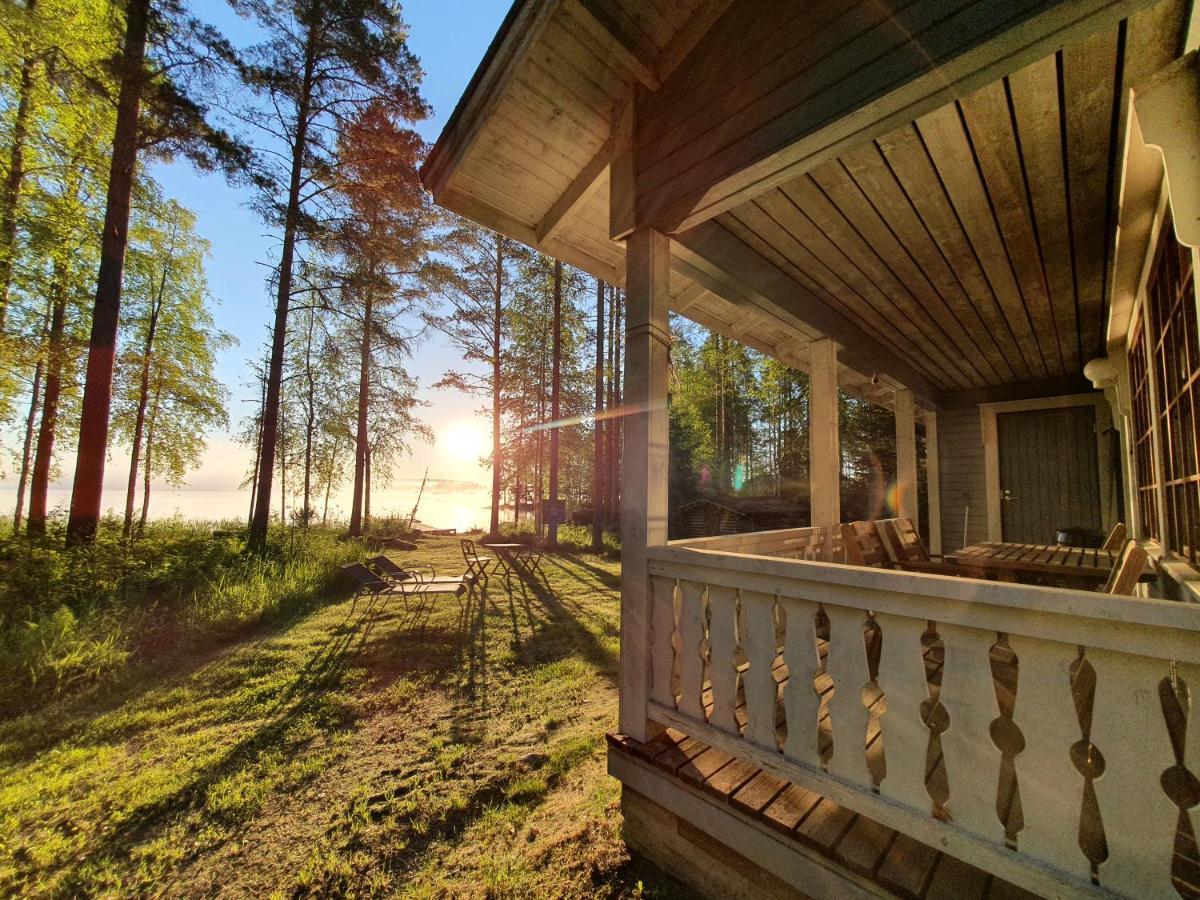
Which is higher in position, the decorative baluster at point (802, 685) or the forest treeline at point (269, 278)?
the forest treeline at point (269, 278)

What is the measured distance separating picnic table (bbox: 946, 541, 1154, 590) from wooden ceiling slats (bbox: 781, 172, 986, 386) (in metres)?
2.13

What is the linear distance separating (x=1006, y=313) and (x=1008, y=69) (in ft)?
10.9

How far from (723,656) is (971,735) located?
2.64ft

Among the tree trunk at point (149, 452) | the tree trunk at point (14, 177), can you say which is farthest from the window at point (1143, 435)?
the tree trunk at point (149, 452)

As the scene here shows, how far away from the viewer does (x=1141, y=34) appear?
1.36m

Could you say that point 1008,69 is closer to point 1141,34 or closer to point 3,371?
point 1141,34

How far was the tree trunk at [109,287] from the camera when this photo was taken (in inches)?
240

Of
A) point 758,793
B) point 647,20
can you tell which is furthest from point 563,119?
point 758,793

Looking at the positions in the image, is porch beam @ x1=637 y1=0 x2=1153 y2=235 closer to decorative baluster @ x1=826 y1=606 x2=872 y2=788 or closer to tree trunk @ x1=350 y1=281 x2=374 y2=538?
decorative baluster @ x1=826 y1=606 x2=872 y2=788

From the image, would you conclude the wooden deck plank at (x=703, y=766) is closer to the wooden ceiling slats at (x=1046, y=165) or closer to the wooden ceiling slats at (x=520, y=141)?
the wooden ceiling slats at (x=1046, y=165)

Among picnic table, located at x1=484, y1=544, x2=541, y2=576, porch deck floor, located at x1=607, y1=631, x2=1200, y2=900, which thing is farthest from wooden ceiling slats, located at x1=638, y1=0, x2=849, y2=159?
picnic table, located at x1=484, y1=544, x2=541, y2=576

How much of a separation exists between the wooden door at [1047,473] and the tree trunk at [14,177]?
13.8 metres

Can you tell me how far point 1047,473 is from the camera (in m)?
6.27

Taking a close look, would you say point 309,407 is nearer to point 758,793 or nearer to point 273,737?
point 273,737
